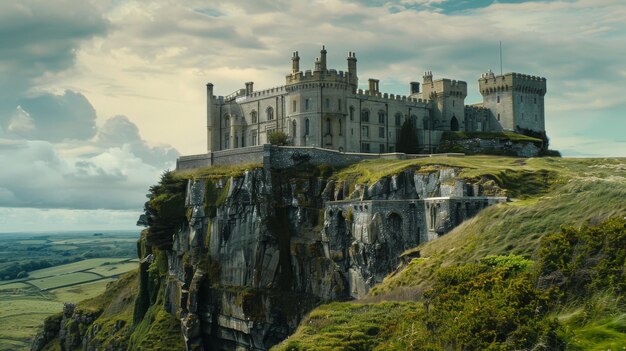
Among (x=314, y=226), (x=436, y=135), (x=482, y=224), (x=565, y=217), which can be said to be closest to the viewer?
(x=565, y=217)

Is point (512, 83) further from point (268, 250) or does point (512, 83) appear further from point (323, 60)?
point (268, 250)

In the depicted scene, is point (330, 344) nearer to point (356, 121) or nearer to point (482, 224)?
point (482, 224)

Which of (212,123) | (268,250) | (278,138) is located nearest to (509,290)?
(268,250)

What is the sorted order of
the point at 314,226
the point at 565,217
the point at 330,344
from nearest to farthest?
the point at 330,344, the point at 565,217, the point at 314,226

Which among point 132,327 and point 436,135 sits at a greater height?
point 436,135

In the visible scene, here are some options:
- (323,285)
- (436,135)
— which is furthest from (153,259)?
(436,135)

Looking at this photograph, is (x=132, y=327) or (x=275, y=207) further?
(x=132, y=327)
